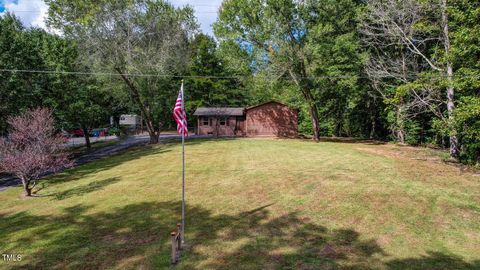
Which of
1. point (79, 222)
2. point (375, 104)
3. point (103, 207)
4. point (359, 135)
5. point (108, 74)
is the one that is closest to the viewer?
point (79, 222)

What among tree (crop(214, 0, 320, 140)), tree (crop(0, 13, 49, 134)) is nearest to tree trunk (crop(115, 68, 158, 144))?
tree (crop(0, 13, 49, 134))

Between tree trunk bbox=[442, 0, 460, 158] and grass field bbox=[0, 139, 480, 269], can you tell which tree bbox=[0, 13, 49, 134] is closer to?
grass field bbox=[0, 139, 480, 269]

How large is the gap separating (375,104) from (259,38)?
1427 centimetres

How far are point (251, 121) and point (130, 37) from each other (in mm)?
16785

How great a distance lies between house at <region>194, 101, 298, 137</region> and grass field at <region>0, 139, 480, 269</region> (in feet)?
62.5

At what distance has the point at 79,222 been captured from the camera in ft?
25.4

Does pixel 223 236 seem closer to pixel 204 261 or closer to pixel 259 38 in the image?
pixel 204 261

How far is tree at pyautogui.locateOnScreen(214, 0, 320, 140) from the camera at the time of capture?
2344 centimetres

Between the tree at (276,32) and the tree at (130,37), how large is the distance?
17.7 ft

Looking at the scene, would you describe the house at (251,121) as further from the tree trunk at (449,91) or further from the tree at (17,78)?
the tree at (17,78)

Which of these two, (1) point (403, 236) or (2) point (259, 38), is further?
(2) point (259, 38)

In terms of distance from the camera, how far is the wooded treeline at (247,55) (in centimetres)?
1794

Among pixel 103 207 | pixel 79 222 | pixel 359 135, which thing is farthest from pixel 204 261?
pixel 359 135

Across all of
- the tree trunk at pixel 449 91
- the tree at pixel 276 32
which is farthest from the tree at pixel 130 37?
the tree trunk at pixel 449 91
